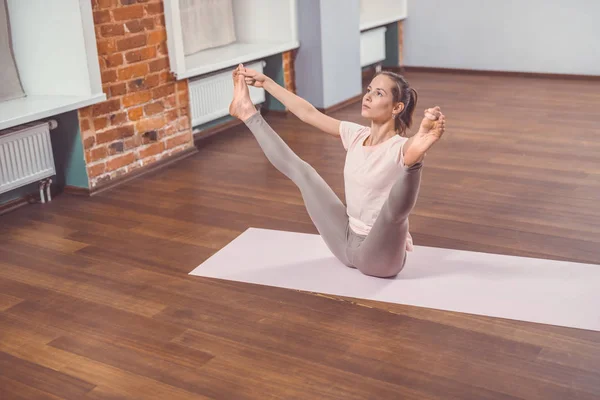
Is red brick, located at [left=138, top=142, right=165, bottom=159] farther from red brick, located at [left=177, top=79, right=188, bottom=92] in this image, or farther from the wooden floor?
red brick, located at [left=177, top=79, right=188, bottom=92]

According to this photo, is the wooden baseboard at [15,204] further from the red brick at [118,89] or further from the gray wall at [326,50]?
the gray wall at [326,50]

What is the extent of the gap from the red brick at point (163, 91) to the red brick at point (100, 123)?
1.27ft

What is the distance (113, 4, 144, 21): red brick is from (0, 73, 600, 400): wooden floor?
33.6 inches

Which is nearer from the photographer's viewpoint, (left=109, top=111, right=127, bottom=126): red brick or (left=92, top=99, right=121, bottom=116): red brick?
(left=92, top=99, right=121, bottom=116): red brick

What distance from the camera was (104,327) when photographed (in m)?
2.49

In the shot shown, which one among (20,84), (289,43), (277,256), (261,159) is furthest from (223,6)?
(277,256)

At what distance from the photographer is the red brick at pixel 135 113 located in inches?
159

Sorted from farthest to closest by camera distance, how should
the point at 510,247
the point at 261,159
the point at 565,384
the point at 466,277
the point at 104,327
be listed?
the point at 261,159
the point at 510,247
the point at 466,277
the point at 104,327
the point at 565,384

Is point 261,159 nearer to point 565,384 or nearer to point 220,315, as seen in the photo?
point 220,315

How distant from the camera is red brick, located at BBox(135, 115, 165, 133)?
13.5 feet

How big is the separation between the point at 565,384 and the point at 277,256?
4.19 ft

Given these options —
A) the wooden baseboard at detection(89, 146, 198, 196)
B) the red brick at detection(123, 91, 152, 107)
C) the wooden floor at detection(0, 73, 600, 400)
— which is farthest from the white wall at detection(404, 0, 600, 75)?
the red brick at detection(123, 91, 152, 107)

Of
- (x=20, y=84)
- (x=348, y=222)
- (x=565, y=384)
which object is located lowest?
(x=565, y=384)

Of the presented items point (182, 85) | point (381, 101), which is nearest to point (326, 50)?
point (182, 85)
